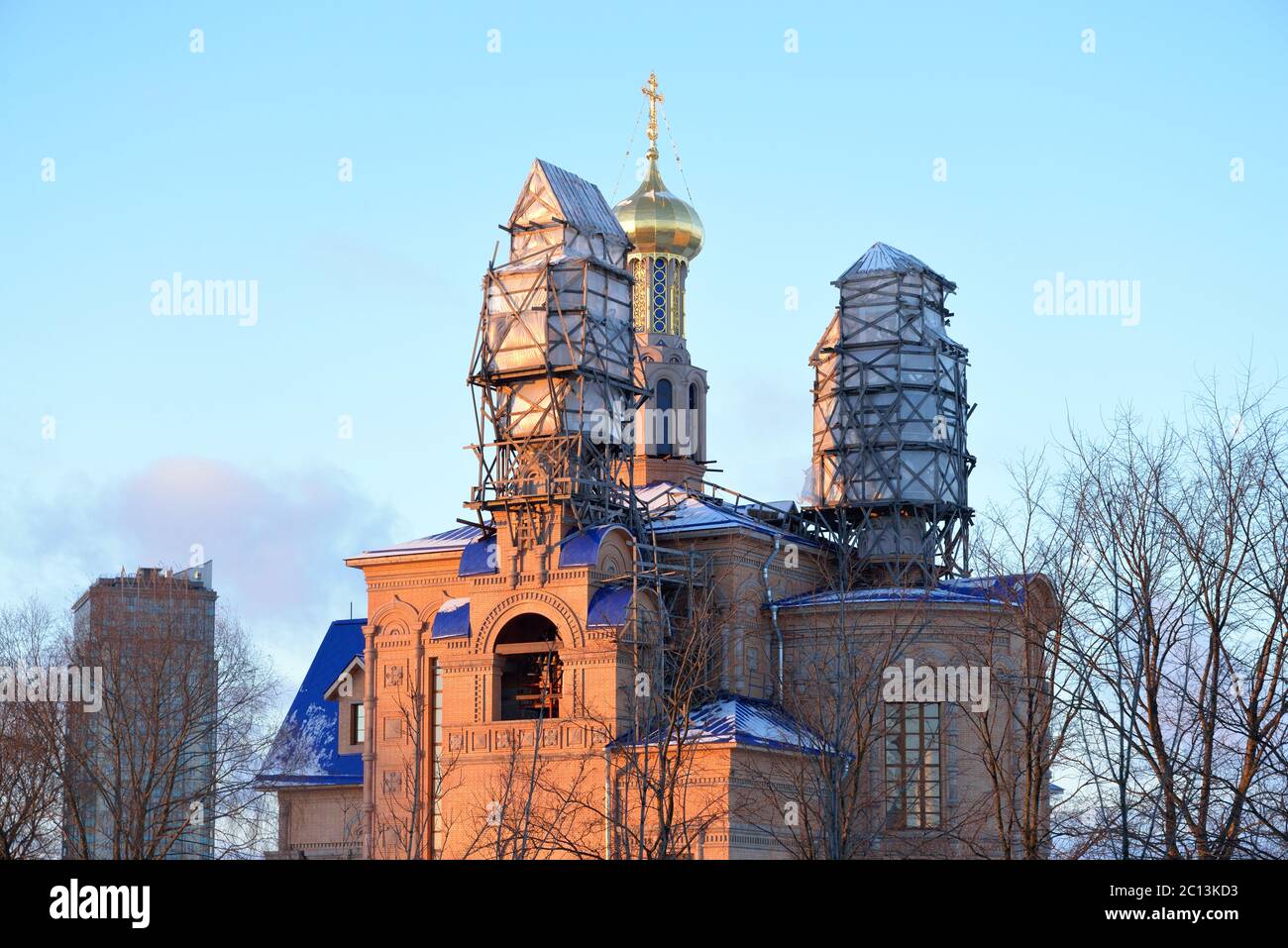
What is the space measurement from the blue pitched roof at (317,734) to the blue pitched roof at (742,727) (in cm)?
1198

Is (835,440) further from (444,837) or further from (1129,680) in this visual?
(1129,680)

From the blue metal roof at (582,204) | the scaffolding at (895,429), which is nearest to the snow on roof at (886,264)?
the scaffolding at (895,429)

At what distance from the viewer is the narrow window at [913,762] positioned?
46.3m

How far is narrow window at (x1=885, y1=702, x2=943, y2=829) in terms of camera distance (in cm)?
4628

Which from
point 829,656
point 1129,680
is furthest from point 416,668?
point 1129,680

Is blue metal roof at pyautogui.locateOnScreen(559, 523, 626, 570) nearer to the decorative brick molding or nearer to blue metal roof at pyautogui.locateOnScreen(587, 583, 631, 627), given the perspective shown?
blue metal roof at pyautogui.locateOnScreen(587, 583, 631, 627)

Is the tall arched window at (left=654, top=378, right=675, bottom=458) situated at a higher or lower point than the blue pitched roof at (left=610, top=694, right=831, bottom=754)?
higher

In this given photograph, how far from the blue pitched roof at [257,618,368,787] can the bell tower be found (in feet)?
33.5

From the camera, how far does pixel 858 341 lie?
170 ft

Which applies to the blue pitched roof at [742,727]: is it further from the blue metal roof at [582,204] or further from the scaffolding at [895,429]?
the blue metal roof at [582,204]

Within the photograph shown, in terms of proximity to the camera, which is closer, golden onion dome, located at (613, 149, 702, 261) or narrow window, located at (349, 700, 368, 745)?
narrow window, located at (349, 700, 368, 745)

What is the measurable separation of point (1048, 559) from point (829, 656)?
57.2 feet

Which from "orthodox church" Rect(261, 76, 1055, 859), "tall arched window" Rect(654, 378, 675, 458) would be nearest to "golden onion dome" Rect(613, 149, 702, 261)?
"tall arched window" Rect(654, 378, 675, 458)

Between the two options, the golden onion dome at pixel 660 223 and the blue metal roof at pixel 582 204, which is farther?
the golden onion dome at pixel 660 223
